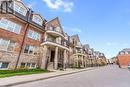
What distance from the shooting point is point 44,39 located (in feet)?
91.2

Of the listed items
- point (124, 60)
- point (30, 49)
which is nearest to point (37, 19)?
point (30, 49)

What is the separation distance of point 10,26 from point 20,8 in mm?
4142

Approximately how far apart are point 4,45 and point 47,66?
11948 millimetres

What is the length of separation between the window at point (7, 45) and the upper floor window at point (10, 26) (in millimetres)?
1854

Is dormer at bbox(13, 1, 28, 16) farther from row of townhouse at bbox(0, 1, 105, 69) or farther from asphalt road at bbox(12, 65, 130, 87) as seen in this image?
asphalt road at bbox(12, 65, 130, 87)

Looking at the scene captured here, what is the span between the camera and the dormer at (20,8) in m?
21.4

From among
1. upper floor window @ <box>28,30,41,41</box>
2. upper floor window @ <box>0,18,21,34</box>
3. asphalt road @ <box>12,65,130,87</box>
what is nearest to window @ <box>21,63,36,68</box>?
upper floor window @ <box>28,30,41,41</box>

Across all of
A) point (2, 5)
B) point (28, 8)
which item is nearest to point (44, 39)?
point (28, 8)

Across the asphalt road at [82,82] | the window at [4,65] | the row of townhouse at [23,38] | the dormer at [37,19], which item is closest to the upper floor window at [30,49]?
the row of townhouse at [23,38]

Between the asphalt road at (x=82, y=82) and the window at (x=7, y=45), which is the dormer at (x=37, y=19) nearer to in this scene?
the window at (x=7, y=45)

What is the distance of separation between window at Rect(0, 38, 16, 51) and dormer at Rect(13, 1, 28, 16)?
5445 millimetres

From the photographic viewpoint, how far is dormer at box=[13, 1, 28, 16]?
70.1 feet

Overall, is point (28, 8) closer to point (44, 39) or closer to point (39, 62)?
point (44, 39)

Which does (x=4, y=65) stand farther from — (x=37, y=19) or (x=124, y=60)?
(x=124, y=60)
